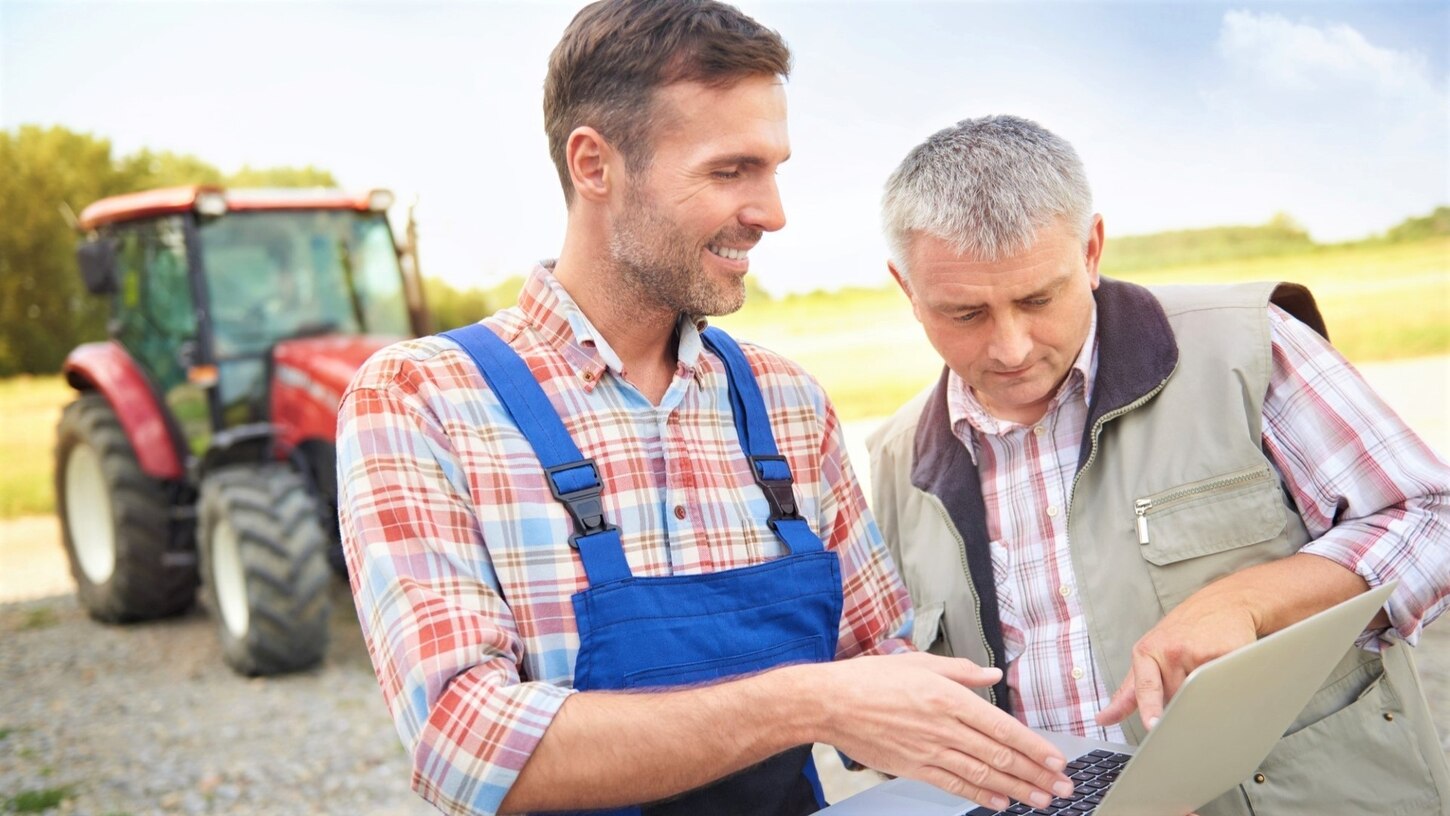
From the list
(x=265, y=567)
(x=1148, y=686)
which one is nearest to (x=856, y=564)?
(x=1148, y=686)

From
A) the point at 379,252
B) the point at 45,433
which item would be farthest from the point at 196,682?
the point at 45,433

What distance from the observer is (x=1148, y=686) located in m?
1.60

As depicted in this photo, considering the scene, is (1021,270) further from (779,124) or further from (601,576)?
(601,576)

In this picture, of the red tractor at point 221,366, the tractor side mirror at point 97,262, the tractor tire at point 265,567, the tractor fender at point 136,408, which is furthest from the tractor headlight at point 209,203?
the tractor tire at point 265,567

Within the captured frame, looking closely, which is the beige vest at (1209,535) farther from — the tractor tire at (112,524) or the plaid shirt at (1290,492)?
the tractor tire at (112,524)

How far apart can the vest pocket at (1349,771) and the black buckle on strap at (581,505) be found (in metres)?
1.07

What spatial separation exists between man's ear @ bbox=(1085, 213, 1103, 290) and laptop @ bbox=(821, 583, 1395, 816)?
0.74 m

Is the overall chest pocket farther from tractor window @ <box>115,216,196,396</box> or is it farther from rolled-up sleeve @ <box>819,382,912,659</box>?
tractor window @ <box>115,216,196,396</box>

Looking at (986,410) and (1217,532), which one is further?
(986,410)

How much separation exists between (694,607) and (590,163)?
670mm

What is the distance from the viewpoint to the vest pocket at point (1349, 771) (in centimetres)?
180

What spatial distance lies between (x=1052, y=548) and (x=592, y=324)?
2.78ft

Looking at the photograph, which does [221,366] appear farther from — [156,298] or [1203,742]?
[1203,742]

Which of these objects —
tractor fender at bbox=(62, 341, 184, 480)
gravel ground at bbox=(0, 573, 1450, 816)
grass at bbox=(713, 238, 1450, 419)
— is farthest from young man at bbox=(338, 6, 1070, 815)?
grass at bbox=(713, 238, 1450, 419)
